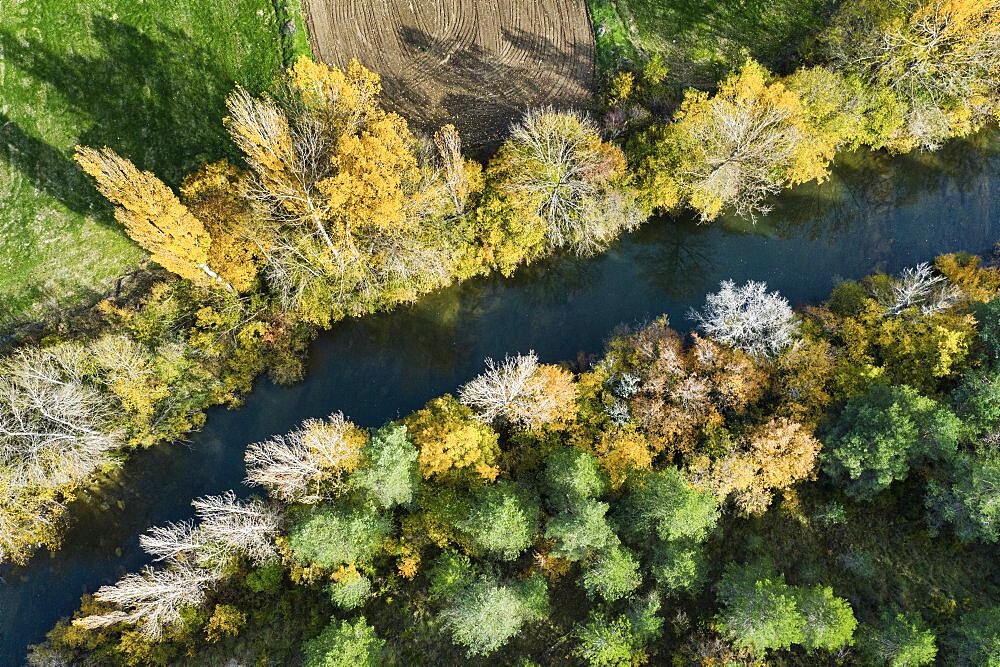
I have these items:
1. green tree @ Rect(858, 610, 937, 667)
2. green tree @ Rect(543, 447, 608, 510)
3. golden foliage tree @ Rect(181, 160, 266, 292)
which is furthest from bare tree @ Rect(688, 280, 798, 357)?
golden foliage tree @ Rect(181, 160, 266, 292)

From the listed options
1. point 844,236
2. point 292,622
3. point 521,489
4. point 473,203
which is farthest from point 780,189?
point 292,622

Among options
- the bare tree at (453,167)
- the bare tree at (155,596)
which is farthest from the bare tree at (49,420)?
the bare tree at (453,167)

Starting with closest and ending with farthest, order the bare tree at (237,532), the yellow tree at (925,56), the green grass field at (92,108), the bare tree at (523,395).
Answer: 1. the bare tree at (237,532)
2. the bare tree at (523,395)
3. the yellow tree at (925,56)
4. the green grass field at (92,108)

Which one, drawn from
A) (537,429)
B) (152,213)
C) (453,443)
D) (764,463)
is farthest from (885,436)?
(152,213)

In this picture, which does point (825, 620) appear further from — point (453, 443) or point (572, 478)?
point (453, 443)

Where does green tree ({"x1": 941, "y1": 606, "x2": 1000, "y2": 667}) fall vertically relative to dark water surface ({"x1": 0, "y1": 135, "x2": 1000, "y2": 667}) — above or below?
below

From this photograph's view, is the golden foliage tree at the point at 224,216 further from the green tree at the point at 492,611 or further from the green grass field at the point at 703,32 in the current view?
the green grass field at the point at 703,32

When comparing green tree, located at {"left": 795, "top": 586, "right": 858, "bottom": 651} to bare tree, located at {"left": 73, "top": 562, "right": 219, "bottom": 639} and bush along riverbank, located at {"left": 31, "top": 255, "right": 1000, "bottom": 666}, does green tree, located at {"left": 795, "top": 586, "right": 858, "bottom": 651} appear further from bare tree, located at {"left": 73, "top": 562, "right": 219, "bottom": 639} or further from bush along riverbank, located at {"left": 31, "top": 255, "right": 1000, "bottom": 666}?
bare tree, located at {"left": 73, "top": 562, "right": 219, "bottom": 639}
